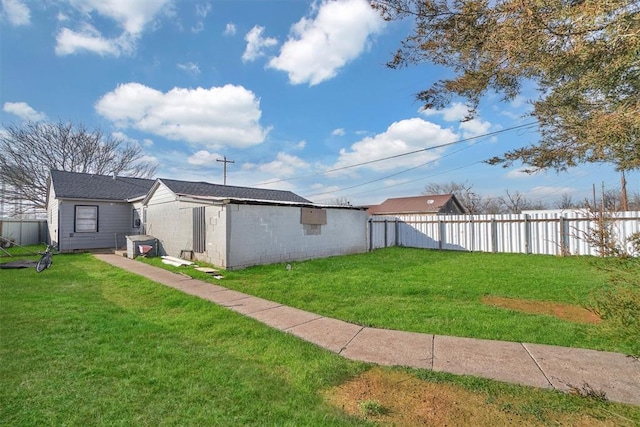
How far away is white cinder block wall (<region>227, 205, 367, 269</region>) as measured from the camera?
9.43 meters

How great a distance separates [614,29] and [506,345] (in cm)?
322

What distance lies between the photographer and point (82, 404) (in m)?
2.46

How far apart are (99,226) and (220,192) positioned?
6.49 meters

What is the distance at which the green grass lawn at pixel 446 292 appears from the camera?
4.05 meters

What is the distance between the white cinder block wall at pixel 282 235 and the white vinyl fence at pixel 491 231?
227cm

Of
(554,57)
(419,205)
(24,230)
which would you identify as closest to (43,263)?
(554,57)

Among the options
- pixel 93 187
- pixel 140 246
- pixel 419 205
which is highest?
pixel 93 187

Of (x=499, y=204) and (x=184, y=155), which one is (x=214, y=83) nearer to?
(x=184, y=155)

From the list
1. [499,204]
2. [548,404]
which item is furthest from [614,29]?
[499,204]

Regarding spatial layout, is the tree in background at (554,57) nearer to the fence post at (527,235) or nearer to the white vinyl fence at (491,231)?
the white vinyl fence at (491,231)

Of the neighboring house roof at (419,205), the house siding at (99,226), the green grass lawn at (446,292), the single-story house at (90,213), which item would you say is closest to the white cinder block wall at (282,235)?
the green grass lawn at (446,292)

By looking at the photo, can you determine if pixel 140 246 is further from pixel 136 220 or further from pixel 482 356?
pixel 482 356

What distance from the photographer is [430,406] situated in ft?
8.12

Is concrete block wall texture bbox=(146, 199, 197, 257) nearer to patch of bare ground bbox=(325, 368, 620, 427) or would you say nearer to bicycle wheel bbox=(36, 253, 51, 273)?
bicycle wheel bbox=(36, 253, 51, 273)
